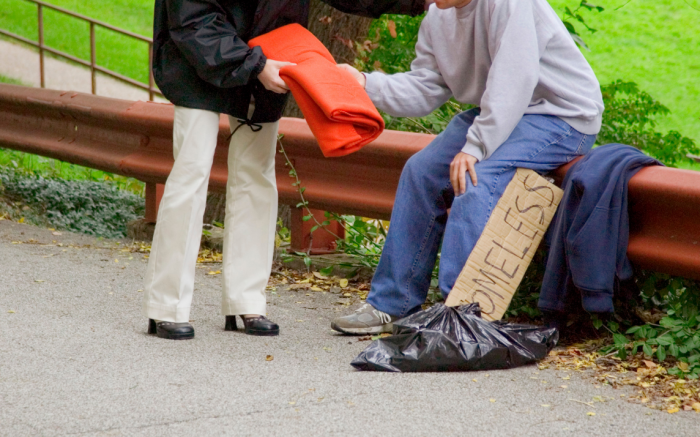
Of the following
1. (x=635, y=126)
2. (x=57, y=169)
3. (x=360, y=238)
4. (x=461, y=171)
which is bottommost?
(x=57, y=169)

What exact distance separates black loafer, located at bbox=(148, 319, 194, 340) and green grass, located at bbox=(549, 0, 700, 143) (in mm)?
12694

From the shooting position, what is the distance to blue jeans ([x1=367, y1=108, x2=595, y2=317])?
350cm

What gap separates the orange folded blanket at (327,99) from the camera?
3.19 meters

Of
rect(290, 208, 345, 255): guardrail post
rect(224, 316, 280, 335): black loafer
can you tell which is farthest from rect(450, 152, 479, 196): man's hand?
rect(290, 208, 345, 255): guardrail post

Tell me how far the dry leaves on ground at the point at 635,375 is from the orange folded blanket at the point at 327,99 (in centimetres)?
113

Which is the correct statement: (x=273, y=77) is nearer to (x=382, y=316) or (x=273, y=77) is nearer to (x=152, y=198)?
(x=382, y=316)

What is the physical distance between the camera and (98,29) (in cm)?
2369

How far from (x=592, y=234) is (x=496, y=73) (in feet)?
2.50

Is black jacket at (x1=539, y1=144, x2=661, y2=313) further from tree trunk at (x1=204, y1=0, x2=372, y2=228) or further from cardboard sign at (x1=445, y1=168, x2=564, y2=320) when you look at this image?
tree trunk at (x1=204, y1=0, x2=372, y2=228)

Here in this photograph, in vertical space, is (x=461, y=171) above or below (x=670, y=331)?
above

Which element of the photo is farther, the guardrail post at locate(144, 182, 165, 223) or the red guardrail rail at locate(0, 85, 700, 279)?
the guardrail post at locate(144, 182, 165, 223)

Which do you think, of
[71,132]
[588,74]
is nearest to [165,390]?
[588,74]

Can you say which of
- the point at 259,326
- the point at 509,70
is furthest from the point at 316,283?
the point at 509,70

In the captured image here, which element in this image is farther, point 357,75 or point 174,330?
point 357,75
